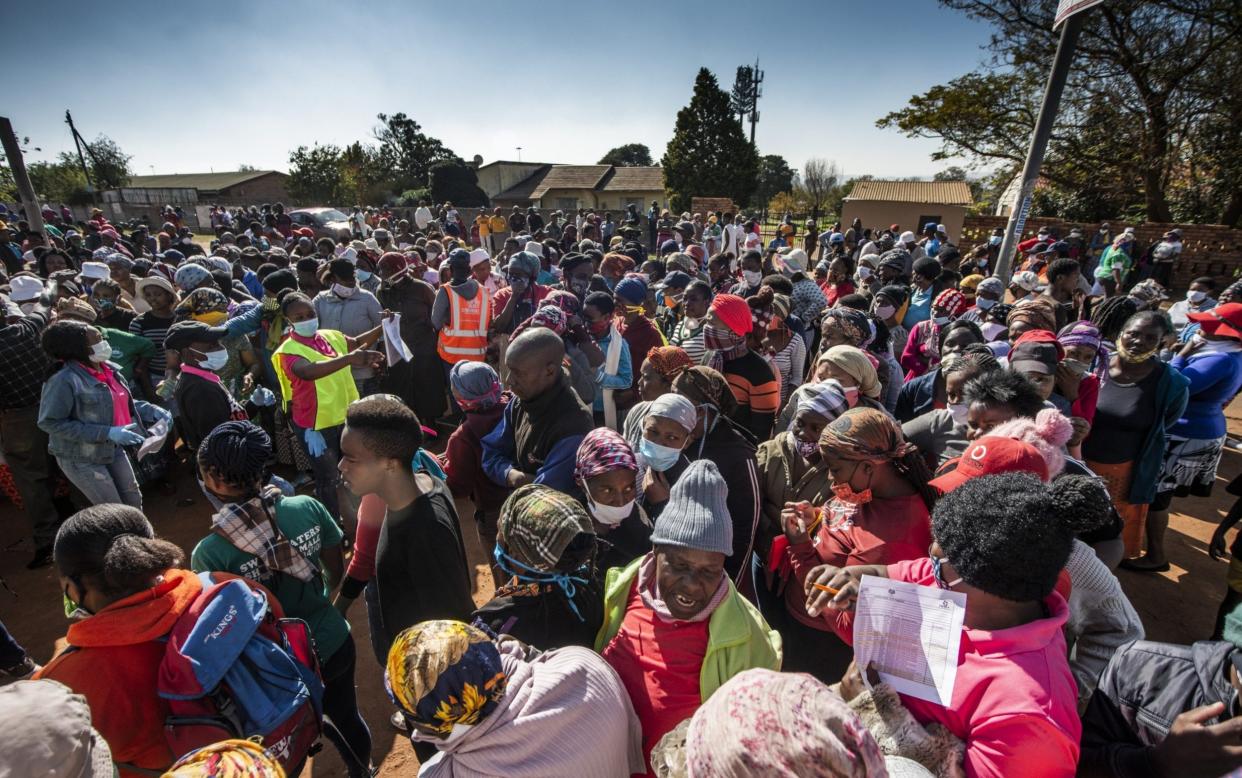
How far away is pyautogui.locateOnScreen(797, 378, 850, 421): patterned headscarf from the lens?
2.78 metres

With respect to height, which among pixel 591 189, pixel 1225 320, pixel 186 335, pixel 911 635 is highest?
pixel 591 189

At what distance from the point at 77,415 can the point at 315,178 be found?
161ft

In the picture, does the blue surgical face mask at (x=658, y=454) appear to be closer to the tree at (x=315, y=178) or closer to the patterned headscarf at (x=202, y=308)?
the patterned headscarf at (x=202, y=308)

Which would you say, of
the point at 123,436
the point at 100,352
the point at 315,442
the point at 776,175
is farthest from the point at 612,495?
the point at 776,175

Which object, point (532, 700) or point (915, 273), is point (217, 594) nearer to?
point (532, 700)

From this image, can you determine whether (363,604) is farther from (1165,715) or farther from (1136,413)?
(1136,413)

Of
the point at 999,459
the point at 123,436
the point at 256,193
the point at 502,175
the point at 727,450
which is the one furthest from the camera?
the point at 256,193

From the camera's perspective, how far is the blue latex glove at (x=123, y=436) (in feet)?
12.5

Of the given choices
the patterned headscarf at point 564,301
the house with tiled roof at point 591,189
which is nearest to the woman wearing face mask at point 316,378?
the patterned headscarf at point 564,301

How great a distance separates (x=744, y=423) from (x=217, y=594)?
3.06 m

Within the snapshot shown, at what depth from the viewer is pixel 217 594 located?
1820mm

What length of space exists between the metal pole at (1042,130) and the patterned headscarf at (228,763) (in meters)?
7.37

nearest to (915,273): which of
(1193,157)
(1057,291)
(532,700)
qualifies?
(1057,291)

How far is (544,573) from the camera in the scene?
74.4 inches
